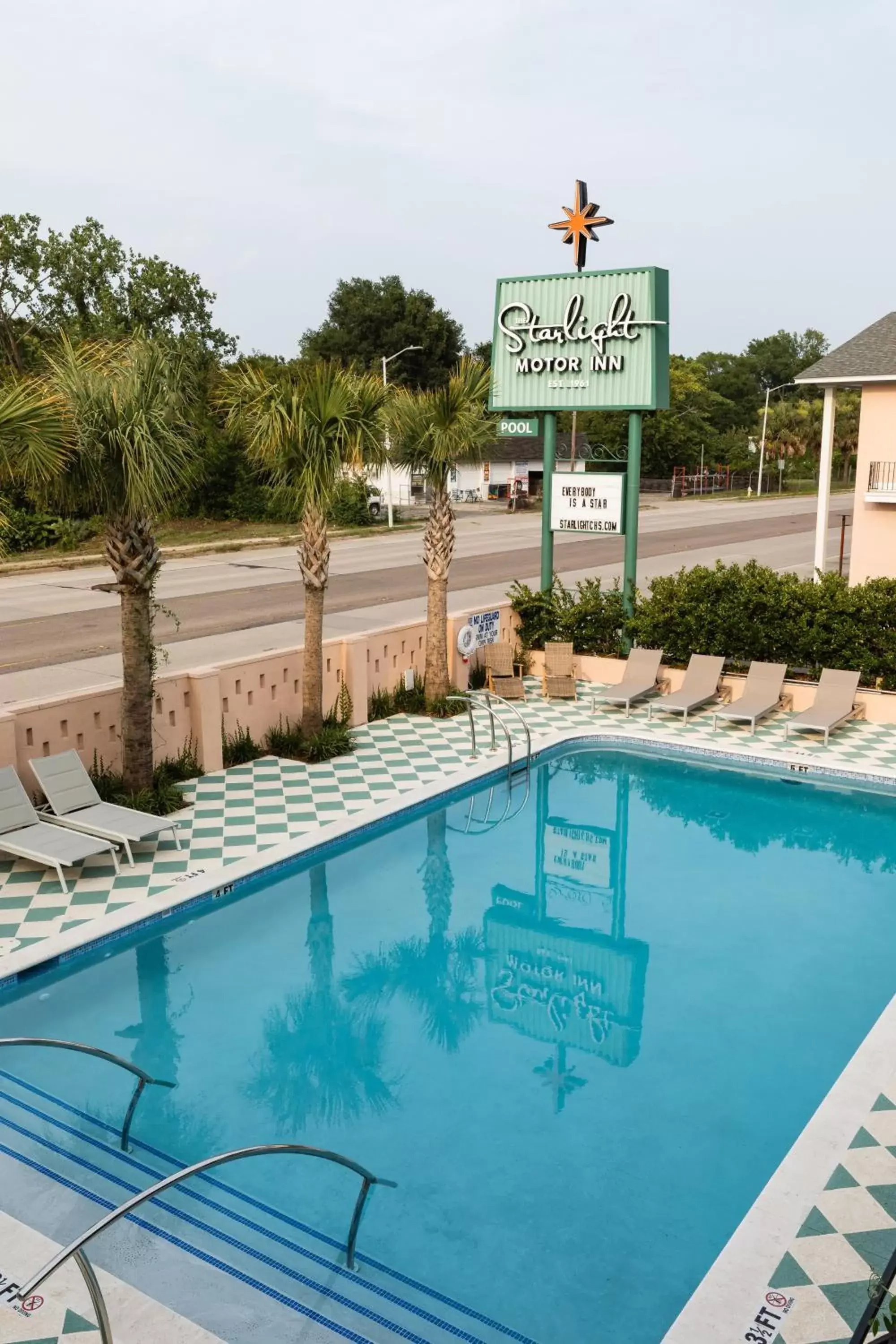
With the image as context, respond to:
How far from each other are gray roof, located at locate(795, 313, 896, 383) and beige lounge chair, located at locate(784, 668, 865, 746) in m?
7.66

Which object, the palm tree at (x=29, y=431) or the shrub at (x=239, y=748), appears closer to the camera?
the palm tree at (x=29, y=431)

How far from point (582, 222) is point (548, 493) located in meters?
4.62

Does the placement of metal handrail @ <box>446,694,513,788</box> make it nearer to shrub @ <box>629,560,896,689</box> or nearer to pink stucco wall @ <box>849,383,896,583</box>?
shrub @ <box>629,560,896,689</box>

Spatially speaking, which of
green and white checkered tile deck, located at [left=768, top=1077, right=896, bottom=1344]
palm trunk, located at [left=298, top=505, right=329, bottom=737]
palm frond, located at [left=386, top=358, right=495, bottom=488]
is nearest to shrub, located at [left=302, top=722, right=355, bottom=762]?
palm trunk, located at [left=298, top=505, right=329, bottom=737]

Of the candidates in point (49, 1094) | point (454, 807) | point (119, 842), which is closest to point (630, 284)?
point (454, 807)

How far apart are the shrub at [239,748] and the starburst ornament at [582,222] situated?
9.94m

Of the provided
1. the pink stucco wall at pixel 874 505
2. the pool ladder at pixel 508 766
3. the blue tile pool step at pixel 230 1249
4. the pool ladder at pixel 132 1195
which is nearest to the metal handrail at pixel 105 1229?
the pool ladder at pixel 132 1195

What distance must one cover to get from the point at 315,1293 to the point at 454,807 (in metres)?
8.78

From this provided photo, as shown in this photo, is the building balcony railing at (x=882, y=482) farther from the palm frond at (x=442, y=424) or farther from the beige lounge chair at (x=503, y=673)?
the palm frond at (x=442, y=424)

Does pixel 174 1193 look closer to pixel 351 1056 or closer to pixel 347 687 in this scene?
Answer: pixel 351 1056

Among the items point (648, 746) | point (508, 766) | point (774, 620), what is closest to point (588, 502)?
point (774, 620)

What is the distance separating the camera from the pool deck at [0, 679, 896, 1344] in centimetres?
661

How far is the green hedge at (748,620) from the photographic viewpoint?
1831 cm

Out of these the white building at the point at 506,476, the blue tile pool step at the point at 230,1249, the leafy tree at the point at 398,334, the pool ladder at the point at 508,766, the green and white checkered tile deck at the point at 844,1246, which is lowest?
Answer: the blue tile pool step at the point at 230,1249
